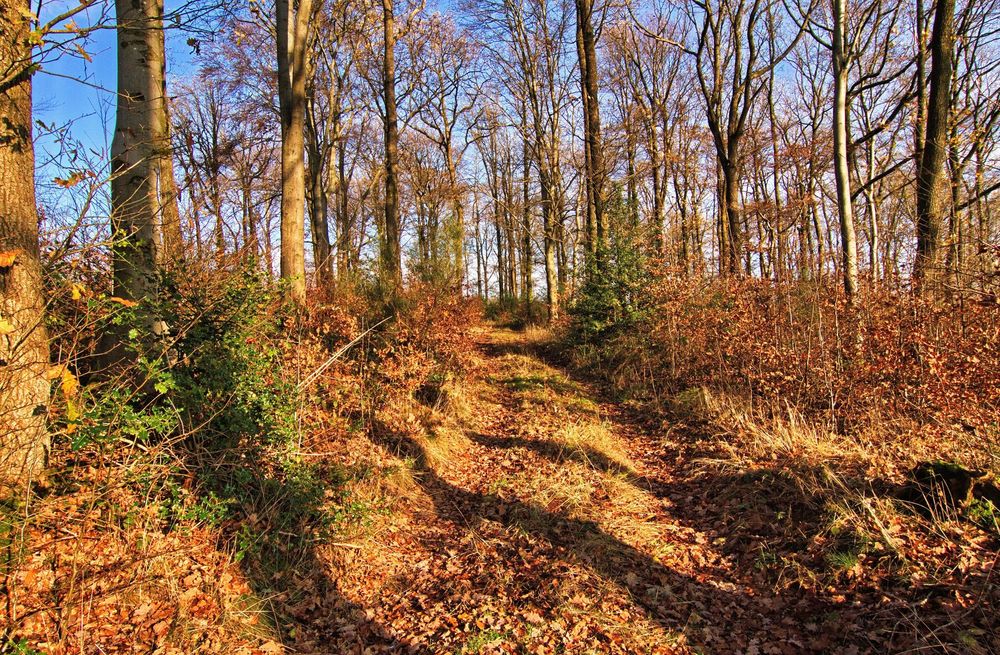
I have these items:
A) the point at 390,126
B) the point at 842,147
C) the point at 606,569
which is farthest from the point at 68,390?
the point at 390,126

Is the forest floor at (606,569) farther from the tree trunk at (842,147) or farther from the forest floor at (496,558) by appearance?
the tree trunk at (842,147)

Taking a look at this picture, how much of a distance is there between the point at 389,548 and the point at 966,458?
5487mm

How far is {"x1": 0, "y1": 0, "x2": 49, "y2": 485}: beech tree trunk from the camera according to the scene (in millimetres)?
3166

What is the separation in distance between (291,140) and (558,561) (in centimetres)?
726

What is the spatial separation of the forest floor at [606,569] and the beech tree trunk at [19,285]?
2.22 metres

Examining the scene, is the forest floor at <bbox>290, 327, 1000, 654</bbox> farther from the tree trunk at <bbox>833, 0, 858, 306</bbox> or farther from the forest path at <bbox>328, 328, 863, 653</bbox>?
the tree trunk at <bbox>833, 0, 858, 306</bbox>

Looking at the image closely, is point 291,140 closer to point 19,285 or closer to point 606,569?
point 19,285

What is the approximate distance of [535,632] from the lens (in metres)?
3.54

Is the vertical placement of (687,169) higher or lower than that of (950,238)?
→ higher

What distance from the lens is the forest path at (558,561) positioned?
3490 millimetres

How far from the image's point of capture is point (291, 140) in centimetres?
794

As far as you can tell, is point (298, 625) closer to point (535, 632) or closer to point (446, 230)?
point (535, 632)

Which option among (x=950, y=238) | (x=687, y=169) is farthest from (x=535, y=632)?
(x=687, y=169)

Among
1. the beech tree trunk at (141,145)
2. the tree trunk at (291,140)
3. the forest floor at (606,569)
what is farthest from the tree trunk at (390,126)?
the forest floor at (606,569)
